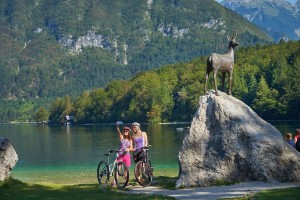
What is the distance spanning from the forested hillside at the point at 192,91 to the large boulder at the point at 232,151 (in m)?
101

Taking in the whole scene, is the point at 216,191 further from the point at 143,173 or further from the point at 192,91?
the point at 192,91

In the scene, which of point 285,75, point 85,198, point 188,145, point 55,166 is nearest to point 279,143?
point 188,145

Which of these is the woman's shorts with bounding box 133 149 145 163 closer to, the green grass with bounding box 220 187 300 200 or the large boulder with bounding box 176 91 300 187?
the large boulder with bounding box 176 91 300 187

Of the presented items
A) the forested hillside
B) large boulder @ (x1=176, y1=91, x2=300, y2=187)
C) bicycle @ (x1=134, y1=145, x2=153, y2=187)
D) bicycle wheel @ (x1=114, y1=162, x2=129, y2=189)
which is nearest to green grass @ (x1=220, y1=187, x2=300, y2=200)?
large boulder @ (x1=176, y1=91, x2=300, y2=187)

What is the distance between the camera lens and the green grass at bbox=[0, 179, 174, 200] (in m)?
19.4

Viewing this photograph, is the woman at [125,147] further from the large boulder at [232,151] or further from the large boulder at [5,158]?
the large boulder at [5,158]

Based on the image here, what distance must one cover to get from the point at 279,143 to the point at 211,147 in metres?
2.79

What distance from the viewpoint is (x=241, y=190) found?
19781 millimetres

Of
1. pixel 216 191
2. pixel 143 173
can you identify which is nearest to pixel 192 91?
pixel 143 173

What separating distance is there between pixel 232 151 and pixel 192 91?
126 meters

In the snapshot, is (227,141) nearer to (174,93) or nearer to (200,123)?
(200,123)

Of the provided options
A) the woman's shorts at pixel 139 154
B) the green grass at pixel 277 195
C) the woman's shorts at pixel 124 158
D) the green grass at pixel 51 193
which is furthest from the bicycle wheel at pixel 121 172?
the green grass at pixel 277 195

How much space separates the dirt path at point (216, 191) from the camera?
1887cm

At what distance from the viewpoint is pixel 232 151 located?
2220cm
